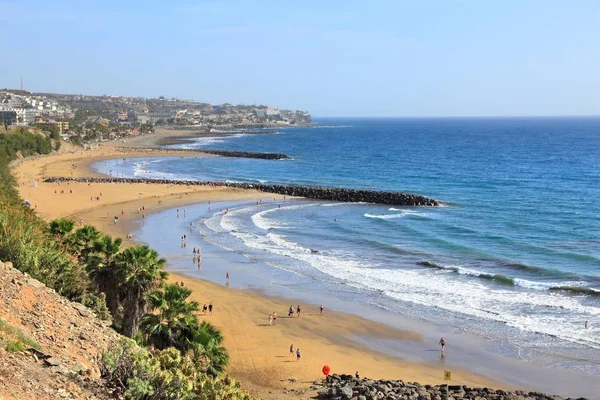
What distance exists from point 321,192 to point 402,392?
52149 mm

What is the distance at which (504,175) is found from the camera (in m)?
89.9

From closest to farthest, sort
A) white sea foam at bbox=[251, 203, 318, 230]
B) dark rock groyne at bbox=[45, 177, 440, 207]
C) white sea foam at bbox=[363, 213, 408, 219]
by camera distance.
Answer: white sea foam at bbox=[251, 203, 318, 230] < white sea foam at bbox=[363, 213, 408, 219] < dark rock groyne at bbox=[45, 177, 440, 207]

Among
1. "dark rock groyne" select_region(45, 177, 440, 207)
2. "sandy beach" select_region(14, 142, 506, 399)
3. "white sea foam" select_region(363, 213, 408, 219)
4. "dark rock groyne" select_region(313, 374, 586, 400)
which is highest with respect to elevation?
"dark rock groyne" select_region(45, 177, 440, 207)

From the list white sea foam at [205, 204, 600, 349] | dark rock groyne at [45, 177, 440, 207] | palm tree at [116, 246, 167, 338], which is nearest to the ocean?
white sea foam at [205, 204, 600, 349]

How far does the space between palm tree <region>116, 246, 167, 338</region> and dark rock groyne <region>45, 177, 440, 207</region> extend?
1881 inches

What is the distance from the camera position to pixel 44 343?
1151 centimetres

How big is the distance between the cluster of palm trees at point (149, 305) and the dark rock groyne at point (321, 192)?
4767 cm

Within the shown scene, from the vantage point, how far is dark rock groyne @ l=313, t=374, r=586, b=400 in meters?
20.2

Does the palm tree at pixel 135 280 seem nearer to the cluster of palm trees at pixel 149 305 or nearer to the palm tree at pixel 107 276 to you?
the cluster of palm trees at pixel 149 305

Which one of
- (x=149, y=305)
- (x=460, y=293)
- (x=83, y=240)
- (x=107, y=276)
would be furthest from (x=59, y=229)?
(x=460, y=293)

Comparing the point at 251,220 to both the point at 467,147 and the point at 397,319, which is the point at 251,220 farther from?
the point at 467,147

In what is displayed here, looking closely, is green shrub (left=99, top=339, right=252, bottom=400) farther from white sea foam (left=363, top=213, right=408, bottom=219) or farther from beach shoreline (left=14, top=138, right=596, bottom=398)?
white sea foam (left=363, top=213, right=408, bottom=219)

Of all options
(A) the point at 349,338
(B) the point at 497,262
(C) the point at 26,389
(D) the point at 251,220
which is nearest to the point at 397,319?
(A) the point at 349,338

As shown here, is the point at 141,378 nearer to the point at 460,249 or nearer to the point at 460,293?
the point at 460,293
